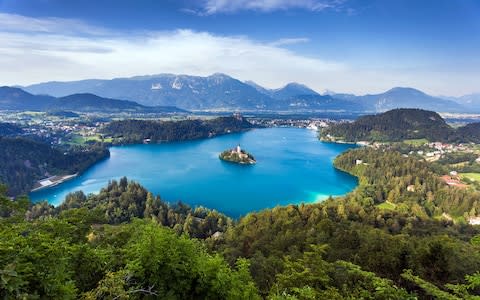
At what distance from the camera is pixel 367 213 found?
81.8 feet

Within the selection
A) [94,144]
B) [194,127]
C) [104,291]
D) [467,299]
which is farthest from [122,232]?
[194,127]

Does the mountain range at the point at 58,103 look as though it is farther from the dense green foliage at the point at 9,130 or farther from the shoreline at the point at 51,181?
the shoreline at the point at 51,181

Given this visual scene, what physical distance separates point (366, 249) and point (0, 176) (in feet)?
145

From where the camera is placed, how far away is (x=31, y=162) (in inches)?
1892

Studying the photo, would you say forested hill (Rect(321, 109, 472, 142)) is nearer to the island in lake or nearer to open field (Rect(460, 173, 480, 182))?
open field (Rect(460, 173, 480, 182))

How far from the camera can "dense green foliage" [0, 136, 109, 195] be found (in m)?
41.9

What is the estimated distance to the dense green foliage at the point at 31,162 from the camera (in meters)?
41.9

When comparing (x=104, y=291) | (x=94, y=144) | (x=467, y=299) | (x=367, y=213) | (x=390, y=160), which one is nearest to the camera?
(x=467, y=299)

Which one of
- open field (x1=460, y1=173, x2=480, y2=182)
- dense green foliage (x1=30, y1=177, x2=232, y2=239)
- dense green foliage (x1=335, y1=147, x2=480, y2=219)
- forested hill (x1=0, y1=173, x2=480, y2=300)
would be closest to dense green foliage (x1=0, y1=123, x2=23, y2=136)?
dense green foliage (x1=30, y1=177, x2=232, y2=239)

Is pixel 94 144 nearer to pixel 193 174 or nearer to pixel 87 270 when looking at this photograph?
pixel 193 174

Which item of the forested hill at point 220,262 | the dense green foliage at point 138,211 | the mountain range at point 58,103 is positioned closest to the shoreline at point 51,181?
the dense green foliage at point 138,211

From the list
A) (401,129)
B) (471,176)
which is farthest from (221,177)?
(401,129)

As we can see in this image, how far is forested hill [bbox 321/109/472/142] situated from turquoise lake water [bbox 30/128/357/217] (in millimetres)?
23874

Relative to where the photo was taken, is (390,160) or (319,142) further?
(319,142)
